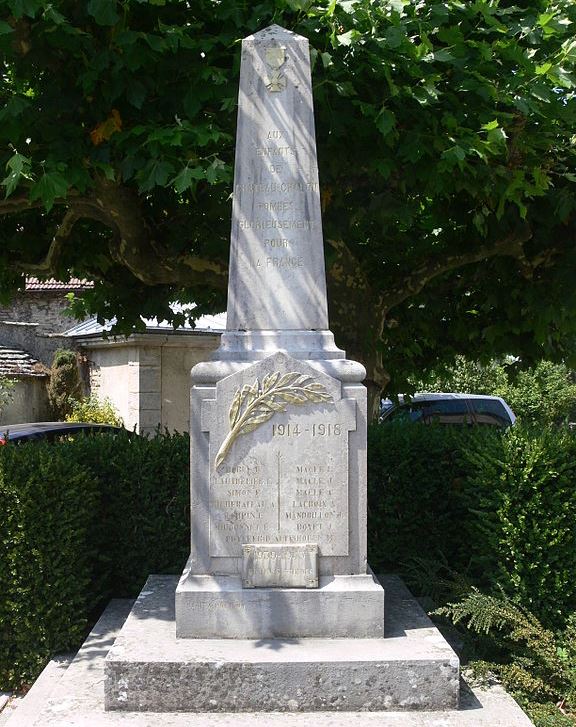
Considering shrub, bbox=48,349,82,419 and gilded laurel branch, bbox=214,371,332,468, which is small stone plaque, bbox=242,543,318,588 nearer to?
gilded laurel branch, bbox=214,371,332,468

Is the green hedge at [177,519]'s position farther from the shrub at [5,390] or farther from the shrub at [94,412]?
the shrub at [5,390]

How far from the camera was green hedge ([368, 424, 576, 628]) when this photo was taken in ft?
17.1

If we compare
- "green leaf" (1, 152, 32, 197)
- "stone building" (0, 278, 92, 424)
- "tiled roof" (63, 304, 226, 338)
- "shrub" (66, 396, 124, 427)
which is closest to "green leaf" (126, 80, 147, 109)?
"green leaf" (1, 152, 32, 197)

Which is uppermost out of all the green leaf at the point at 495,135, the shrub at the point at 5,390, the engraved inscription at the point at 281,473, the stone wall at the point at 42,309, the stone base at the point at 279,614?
the stone wall at the point at 42,309

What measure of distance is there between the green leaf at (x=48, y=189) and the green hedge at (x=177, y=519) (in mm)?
1733

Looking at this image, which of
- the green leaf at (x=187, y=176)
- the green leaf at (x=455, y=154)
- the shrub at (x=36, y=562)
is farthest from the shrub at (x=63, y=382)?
the green leaf at (x=455, y=154)

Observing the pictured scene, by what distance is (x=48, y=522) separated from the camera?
5.23 metres

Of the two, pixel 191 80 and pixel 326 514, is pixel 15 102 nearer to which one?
pixel 191 80

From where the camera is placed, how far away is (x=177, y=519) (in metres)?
5.94

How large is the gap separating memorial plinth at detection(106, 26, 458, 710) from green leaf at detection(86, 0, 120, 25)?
868 millimetres

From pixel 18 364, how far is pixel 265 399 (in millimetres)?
16956

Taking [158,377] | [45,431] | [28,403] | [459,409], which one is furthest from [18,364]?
[459,409]

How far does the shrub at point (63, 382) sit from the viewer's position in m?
19.7

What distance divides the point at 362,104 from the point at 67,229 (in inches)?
143
